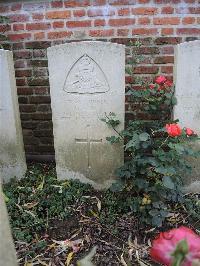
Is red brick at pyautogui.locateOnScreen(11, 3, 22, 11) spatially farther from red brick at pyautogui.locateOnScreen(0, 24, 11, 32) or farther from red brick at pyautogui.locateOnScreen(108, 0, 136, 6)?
red brick at pyautogui.locateOnScreen(108, 0, 136, 6)

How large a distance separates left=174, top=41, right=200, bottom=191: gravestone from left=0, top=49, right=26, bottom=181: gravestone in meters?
1.34

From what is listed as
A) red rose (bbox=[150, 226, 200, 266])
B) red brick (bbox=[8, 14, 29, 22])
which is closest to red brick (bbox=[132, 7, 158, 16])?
red brick (bbox=[8, 14, 29, 22])

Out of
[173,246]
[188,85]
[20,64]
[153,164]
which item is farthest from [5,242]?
[20,64]

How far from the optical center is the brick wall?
3127 mm

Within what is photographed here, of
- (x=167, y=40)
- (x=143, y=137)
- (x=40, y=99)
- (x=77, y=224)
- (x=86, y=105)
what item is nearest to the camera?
(x=143, y=137)

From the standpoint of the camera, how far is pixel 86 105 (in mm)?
2793

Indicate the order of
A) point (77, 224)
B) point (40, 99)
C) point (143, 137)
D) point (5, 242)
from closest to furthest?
point (5, 242), point (143, 137), point (77, 224), point (40, 99)

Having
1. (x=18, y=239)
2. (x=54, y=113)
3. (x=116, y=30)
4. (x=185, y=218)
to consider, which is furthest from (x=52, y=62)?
(x=185, y=218)

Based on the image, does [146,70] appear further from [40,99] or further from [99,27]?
[40,99]

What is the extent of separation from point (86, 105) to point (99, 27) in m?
0.89

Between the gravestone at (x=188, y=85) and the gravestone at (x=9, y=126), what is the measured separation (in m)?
1.34

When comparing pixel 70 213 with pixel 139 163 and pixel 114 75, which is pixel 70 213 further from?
pixel 114 75

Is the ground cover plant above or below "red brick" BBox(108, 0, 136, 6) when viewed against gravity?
below

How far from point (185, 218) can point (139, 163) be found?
579 mm
